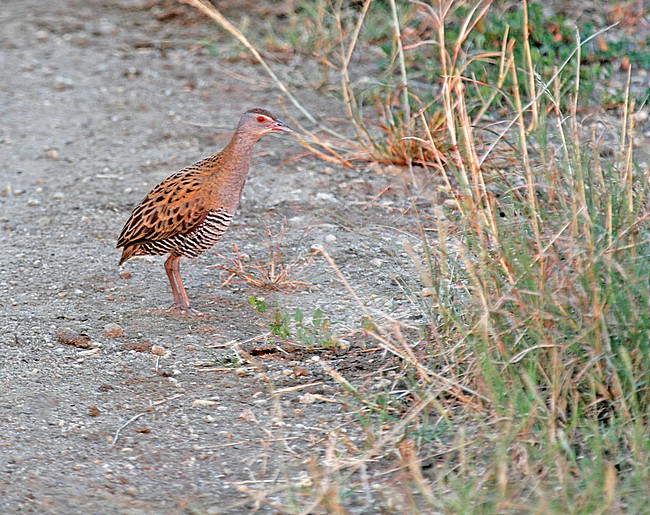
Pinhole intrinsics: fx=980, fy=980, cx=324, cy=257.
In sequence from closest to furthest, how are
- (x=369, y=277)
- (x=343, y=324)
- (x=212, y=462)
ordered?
(x=212, y=462)
(x=343, y=324)
(x=369, y=277)

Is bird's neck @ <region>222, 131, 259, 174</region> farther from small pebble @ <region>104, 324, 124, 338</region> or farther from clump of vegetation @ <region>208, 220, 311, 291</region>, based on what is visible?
small pebble @ <region>104, 324, 124, 338</region>

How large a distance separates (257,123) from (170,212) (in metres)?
0.61

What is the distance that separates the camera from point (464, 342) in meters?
3.61

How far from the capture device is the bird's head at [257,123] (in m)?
4.71

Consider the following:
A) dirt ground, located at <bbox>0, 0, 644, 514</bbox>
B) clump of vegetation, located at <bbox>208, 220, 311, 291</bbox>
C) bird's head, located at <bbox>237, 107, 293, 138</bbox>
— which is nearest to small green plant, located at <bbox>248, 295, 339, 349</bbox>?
dirt ground, located at <bbox>0, 0, 644, 514</bbox>

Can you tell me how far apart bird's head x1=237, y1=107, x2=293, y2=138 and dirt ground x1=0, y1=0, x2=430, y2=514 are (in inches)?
28.3

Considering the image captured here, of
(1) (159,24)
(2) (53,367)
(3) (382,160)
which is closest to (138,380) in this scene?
(2) (53,367)

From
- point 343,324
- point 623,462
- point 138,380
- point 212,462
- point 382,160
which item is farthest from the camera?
point 382,160

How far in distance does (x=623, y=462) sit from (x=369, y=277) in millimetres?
1985

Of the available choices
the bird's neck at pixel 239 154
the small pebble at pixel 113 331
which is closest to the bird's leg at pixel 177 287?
the small pebble at pixel 113 331

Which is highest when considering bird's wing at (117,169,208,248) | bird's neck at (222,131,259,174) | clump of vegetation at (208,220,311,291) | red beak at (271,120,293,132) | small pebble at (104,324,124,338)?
red beak at (271,120,293,132)

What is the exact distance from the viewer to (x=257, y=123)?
4.73m

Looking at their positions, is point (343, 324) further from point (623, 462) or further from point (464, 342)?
point (623, 462)

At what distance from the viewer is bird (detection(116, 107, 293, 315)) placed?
4.54 meters
